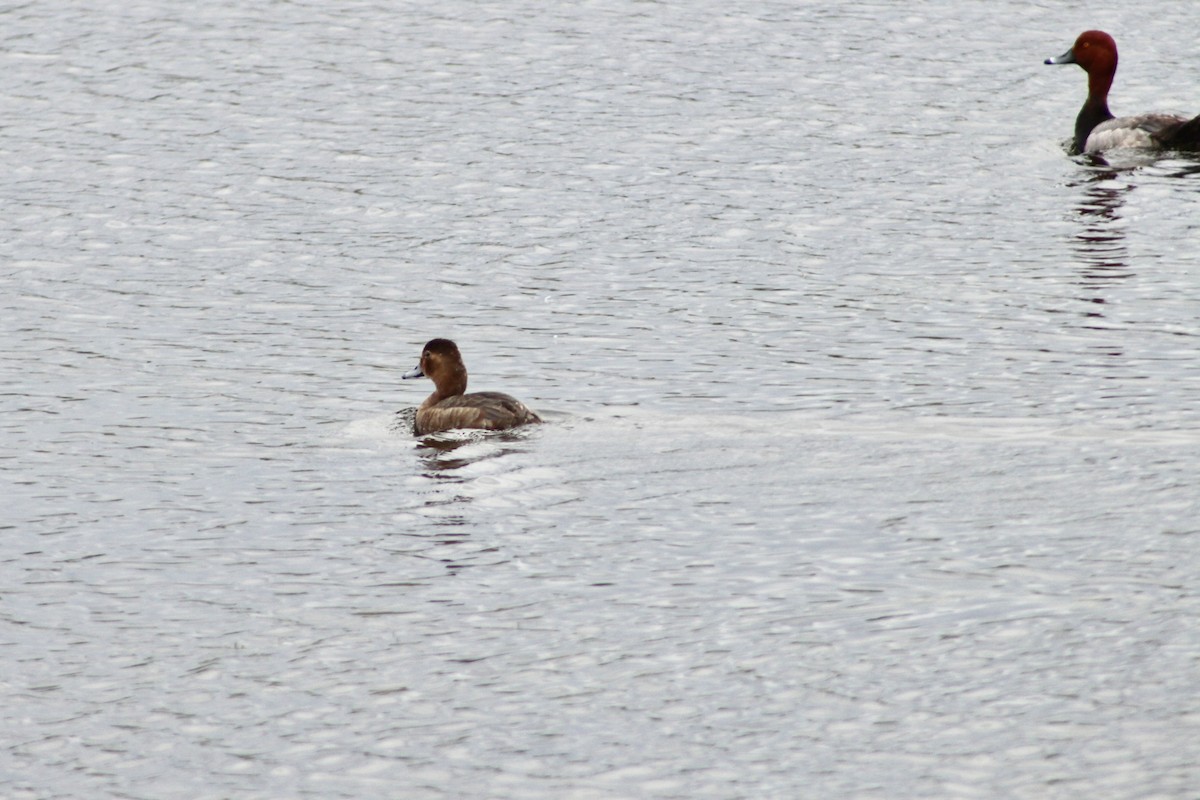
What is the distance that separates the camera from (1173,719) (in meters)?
9.23

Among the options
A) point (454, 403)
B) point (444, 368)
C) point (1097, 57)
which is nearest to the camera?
point (454, 403)

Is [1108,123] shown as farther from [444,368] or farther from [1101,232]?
[444,368]

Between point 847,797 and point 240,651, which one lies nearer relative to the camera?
point 847,797

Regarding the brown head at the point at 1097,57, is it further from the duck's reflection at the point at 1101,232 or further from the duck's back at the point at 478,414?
the duck's back at the point at 478,414

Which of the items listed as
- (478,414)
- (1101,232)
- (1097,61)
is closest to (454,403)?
(478,414)

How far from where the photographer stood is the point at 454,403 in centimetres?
1426

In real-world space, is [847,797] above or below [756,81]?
below

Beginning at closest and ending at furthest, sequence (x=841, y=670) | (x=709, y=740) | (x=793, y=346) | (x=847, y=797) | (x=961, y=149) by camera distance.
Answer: (x=847, y=797)
(x=709, y=740)
(x=841, y=670)
(x=793, y=346)
(x=961, y=149)

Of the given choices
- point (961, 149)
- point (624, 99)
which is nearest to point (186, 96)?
point (624, 99)

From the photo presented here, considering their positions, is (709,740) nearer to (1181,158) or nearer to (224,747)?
(224,747)

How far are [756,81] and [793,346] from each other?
10709mm

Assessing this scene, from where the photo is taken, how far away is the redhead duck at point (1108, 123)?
23516mm

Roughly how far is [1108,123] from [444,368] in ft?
39.5

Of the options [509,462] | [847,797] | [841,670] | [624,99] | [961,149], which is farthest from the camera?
[624,99]
